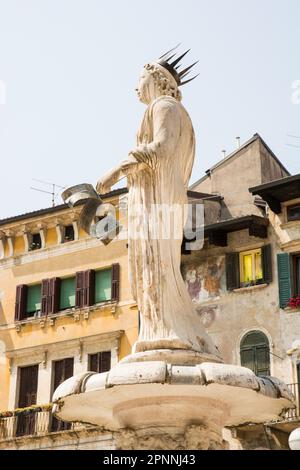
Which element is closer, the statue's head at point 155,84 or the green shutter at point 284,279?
the statue's head at point 155,84

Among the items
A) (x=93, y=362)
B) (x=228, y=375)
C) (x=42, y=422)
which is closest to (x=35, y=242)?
(x=93, y=362)

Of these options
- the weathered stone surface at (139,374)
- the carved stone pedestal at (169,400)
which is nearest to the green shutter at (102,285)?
the carved stone pedestal at (169,400)

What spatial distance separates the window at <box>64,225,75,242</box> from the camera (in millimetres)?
32969

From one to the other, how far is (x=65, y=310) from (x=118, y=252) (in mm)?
2867

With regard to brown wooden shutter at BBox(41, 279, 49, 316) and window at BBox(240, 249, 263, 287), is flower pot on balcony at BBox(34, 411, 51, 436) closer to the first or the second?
brown wooden shutter at BBox(41, 279, 49, 316)

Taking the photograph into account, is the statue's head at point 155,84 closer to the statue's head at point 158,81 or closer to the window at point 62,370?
the statue's head at point 158,81

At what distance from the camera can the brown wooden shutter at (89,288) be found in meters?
31.5

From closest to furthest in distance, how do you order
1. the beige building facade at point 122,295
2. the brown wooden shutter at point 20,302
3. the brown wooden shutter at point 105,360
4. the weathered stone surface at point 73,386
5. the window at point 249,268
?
the weathered stone surface at point 73,386 → the beige building facade at point 122,295 → the window at point 249,268 → the brown wooden shutter at point 105,360 → the brown wooden shutter at point 20,302

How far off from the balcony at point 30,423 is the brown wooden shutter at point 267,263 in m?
7.98

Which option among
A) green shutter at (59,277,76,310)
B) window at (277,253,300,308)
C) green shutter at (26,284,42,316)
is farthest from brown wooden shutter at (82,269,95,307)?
window at (277,253,300,308)

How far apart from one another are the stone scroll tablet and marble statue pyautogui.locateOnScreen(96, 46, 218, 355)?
19.9 inches

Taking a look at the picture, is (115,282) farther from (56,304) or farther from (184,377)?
(184,377)

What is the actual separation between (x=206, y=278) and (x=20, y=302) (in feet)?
25.2
